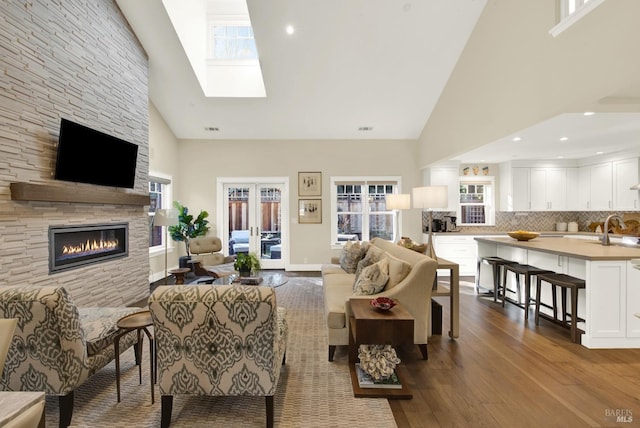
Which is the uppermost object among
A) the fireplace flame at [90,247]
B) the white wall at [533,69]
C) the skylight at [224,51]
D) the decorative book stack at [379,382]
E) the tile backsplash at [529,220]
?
the skylight at [224,51]

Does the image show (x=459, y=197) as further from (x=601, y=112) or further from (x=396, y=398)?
(x=396, y=398)

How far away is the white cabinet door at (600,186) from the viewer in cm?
561

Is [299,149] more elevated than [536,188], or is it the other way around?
[299,149]

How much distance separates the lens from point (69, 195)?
333 centimetres

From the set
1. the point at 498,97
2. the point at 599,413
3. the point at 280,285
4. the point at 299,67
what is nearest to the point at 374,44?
the point at 299,67

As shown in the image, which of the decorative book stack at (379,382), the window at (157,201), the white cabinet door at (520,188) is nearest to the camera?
the decorative book stack at (379,382)

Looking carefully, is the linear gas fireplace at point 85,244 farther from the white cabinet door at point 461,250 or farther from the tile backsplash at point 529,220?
the tile backsplash at point 529,220

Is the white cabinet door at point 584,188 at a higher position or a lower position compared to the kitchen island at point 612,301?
higher

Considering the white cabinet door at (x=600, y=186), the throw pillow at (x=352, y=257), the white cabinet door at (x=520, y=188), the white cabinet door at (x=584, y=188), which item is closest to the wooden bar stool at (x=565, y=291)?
the throw pillow at (x=352, y=257)

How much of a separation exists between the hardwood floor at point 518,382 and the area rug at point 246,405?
368 mm

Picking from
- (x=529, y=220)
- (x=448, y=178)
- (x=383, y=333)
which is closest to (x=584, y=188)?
(x=529, y=220)

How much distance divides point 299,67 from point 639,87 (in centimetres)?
409

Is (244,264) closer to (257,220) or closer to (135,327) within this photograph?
(257,220)

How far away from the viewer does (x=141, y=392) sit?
91.1 inches
